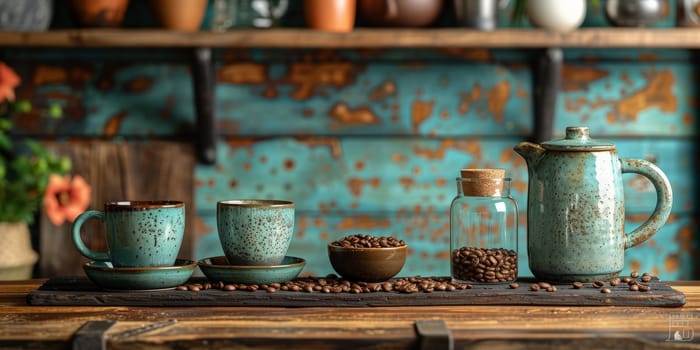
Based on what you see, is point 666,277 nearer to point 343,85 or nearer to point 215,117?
point 343,85

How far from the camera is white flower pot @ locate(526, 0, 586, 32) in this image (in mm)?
2154

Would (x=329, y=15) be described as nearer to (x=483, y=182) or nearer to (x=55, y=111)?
(x=55, y=111)

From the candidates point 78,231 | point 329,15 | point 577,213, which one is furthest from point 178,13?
point 577,213

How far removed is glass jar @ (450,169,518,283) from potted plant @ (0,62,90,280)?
4.17ft

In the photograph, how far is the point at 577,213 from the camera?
1.25m

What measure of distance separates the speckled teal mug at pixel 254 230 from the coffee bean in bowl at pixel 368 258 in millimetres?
79

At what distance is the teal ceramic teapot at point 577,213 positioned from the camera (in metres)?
1.25

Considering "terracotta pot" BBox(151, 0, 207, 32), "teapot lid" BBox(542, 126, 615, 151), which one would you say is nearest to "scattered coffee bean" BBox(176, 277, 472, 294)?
"teapot lid" BBox(542, 126, 615, 151)

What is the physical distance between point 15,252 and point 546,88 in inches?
56.6

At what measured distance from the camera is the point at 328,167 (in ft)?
7.79

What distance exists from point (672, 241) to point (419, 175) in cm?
73

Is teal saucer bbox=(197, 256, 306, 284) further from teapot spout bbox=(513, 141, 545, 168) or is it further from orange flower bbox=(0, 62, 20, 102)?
orange flower bbox=(0, 62, 20, 102)

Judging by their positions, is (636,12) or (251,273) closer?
(251,273)

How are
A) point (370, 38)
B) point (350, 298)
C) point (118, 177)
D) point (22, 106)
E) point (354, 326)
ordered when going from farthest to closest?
point (118, 177) → point (22, 106) → point (370, 38) → point (350, 298) → point (354, 326)
